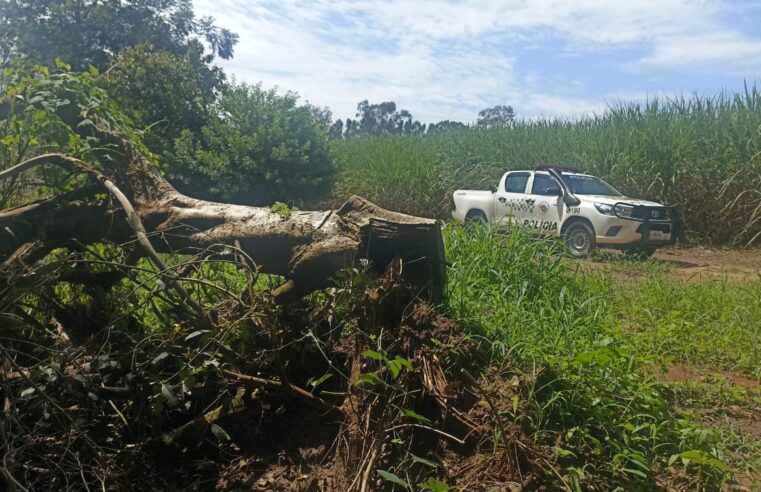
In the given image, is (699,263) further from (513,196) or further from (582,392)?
(582,392)

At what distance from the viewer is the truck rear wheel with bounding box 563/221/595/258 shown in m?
11.0

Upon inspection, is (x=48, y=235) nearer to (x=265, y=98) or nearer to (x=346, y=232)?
(x=346, y=232)

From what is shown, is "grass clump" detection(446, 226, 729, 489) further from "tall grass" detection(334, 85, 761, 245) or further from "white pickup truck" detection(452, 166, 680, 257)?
"tall grass" detection(334, 85, 761, 245)

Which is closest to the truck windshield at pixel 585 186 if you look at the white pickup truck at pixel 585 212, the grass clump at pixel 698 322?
the white pickup truck at pixel 585 212

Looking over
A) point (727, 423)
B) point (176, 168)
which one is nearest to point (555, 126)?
point (176, 168)

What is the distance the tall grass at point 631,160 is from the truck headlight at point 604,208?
11.9 feet

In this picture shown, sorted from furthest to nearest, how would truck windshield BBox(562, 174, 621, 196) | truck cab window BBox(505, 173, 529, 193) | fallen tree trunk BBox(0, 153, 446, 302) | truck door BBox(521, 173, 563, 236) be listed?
truck cab window BBox(505, 173, 529, 193)
truck windshield BBox(562, 174, 621, 196)
truck door BBox(521, 173, 563, 236)
fallen tree trunk BBox(0, 153, 446, 302)

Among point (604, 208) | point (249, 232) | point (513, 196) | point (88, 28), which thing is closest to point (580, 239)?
point (604, 208)

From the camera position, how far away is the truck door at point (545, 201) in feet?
37.2

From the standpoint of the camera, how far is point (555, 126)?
16.9 meters

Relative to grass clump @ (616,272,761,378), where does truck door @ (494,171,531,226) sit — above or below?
above

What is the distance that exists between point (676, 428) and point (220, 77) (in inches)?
743

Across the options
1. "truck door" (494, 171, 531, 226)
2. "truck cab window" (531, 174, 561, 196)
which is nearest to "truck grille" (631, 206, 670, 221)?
"truck cab window" (531, 174, 561, 196)

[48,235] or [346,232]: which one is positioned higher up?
[346,232]
